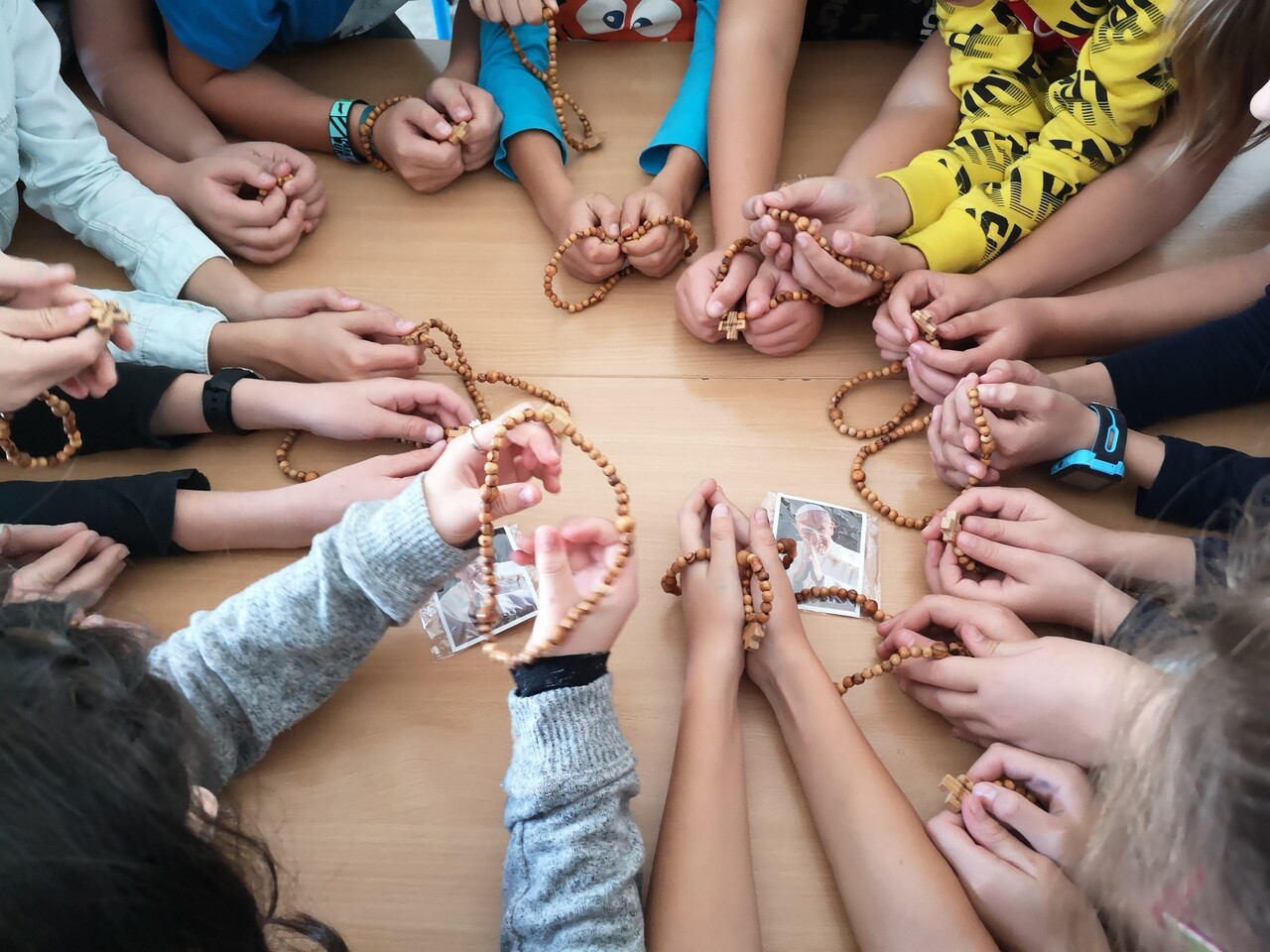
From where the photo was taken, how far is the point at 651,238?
1.05 m

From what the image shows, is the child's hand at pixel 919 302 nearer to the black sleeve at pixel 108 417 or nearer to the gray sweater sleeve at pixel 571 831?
the gray sweater sleeve at pixel 571 831

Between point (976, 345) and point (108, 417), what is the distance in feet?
3.13

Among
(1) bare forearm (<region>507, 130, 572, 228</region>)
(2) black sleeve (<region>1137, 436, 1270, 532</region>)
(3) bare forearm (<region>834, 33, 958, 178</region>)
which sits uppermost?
(3) bare forearm (<region>834, 33, 958, 178</region>)

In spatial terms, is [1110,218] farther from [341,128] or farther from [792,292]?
[341,128]

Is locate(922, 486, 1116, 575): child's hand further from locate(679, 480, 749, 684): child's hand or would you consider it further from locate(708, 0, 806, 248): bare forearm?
locate(708, 0, 806, 248): bare forearm

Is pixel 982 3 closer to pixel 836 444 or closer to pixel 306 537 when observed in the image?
pixel 836 444

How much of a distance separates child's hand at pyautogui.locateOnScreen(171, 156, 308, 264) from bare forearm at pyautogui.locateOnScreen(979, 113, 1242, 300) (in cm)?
87

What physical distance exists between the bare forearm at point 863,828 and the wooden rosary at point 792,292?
1.28 feet

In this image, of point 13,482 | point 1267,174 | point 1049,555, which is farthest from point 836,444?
point 13,482

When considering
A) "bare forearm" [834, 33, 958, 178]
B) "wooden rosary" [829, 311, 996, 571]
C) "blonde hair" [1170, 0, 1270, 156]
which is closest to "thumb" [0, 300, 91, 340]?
"wooden rosary" [829, 311, 996, 571]

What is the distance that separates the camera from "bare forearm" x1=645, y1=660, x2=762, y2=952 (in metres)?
0.67

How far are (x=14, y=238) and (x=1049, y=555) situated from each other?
132 centimetres

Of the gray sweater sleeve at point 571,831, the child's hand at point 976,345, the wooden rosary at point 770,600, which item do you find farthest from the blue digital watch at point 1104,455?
the gray sweater sleeve at point 571,831

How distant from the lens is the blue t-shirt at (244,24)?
1146mm
